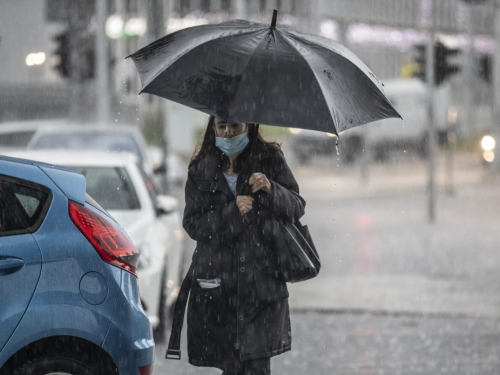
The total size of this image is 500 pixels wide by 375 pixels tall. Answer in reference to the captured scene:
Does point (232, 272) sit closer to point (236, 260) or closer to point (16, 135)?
point (236, 260)

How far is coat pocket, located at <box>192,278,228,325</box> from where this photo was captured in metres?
4.91

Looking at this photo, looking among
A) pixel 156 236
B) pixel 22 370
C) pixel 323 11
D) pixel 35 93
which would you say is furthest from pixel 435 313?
pixel 323 11

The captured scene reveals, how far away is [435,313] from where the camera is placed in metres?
9.53

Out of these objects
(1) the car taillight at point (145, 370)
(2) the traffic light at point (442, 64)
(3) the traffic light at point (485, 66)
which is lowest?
(1) the car taillight at point (145, 370)

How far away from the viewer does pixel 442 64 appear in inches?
768

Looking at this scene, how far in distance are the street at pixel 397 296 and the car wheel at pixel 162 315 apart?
1.37ft

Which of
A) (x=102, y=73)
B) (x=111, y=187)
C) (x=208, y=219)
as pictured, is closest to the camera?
(x=208, y=219)

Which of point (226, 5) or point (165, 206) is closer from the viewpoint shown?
point (165, 206)

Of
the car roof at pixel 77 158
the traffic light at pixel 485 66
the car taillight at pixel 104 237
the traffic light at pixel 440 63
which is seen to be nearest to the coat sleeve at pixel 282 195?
the car taillight at pixel 104 237

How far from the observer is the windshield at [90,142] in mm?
14094

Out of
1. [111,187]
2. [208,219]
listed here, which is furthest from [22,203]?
[111,187]

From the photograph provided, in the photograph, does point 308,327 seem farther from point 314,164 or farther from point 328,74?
point 314,164

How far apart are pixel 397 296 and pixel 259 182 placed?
231 inches

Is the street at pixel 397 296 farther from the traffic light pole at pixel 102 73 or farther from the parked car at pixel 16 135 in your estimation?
the traffic light pole at pixel 102 73
